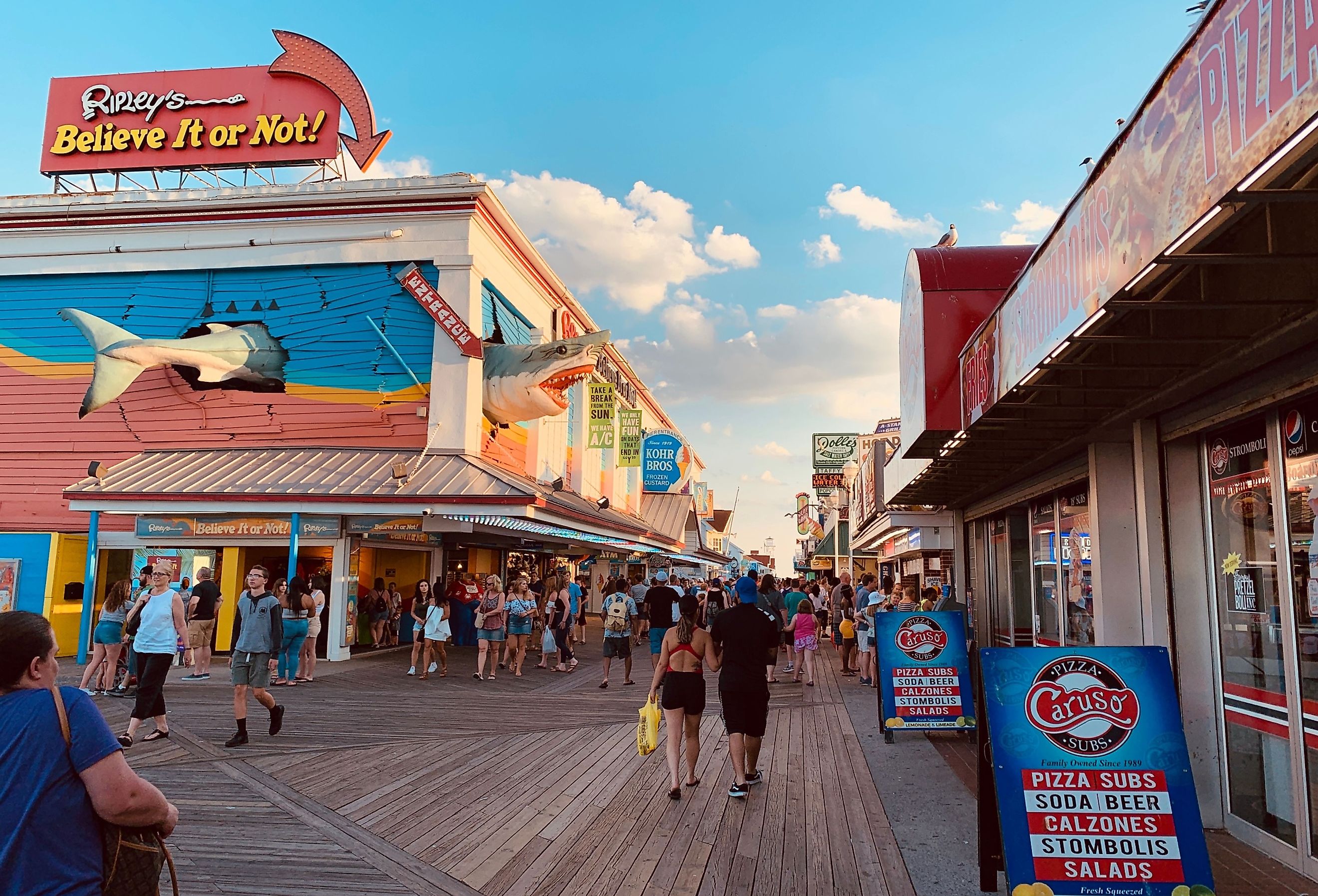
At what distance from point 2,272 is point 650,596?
17273 mm

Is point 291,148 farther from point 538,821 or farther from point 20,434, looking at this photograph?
point 538,821

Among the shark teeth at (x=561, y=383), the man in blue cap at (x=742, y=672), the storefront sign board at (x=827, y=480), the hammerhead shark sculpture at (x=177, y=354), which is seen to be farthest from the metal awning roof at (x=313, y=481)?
the storefront sign board at (x=827, y=480)

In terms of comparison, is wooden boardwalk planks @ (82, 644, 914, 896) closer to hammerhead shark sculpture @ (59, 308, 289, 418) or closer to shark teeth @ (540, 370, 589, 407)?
shark teeth @ (540, 370, 589, 407)

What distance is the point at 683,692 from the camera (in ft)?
22.7

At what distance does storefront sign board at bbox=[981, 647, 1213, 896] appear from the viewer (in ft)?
13.9

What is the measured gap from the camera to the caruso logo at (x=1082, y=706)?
176 inches

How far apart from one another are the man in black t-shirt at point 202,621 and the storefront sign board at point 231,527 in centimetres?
170

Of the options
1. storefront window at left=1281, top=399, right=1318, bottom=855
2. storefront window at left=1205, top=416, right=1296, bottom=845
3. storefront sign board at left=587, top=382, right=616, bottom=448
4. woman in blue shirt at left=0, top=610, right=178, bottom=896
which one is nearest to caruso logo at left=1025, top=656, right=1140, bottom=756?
storefront window at left=1281, top=399, right=1318, bottom=855

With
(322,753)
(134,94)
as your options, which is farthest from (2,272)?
(322,753)

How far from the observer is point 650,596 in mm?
12164

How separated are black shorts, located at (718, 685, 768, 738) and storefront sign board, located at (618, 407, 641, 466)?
2191 centimetres

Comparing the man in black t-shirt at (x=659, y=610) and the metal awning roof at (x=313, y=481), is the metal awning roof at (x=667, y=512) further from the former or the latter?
the man in black t-shirt at (x=659, y=610)

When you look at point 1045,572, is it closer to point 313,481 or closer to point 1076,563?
point 1076,563

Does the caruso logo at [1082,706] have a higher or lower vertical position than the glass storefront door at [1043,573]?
lower
